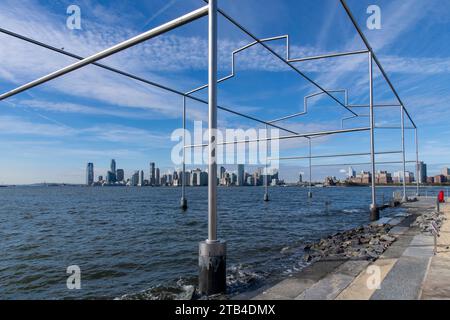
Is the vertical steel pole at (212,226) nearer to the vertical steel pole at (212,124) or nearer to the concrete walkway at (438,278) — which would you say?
the vertical steel pole at (212,124)

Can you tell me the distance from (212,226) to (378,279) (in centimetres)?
285

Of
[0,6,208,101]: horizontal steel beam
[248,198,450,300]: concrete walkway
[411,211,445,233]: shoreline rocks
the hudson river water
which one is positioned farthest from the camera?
[411,211,445,233]: shoreline rocks

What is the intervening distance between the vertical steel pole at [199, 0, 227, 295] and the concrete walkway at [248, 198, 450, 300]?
0.75 m

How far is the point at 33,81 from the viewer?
9.38m

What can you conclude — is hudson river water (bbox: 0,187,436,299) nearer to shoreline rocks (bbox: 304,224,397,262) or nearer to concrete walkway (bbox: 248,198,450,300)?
shoreline rocks (bbox: 304,224,397,262)

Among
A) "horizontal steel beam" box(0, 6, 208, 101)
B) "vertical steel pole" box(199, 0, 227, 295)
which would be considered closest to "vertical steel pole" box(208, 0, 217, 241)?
"vertical steel pole" box(199, 0, 227, 295)

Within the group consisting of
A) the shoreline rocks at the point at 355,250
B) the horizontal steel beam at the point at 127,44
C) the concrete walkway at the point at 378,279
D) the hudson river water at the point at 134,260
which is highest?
the horizontal steel beam at the point at 127,44

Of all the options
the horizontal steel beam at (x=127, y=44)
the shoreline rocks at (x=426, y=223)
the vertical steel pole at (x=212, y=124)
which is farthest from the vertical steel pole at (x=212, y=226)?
the shoreline rocks at (x=426, y=223)

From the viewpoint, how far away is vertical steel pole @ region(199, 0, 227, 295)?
16.3ft

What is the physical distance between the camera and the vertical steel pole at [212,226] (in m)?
4.96

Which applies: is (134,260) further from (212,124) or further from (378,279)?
(378,279)

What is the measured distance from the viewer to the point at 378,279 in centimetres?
491

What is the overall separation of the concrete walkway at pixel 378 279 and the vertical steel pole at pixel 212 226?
75 cm
